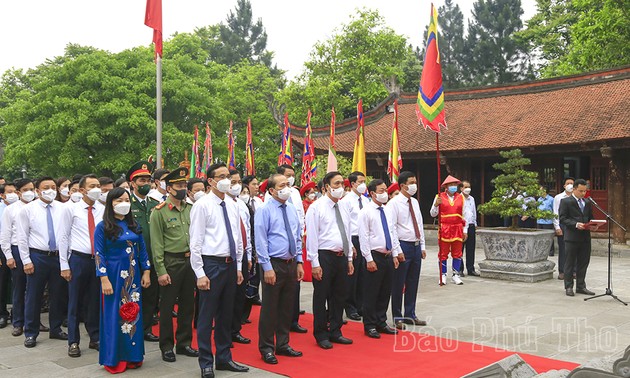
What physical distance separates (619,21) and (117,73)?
18.7 metres

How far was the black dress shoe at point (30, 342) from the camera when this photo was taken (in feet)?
20.5

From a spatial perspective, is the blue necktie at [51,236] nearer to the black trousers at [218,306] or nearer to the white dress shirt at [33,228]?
the white dress shirt at [33,228]

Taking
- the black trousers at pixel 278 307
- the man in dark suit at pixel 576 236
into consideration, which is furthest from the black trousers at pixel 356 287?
the man in dark suit at pixel 576 236

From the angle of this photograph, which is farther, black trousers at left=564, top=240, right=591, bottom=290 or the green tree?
the green tree

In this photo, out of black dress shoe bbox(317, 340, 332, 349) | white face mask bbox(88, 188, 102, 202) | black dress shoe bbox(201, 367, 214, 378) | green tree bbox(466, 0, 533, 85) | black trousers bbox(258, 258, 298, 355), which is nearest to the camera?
black dress shoe bbox(201, 367, 214, 378)

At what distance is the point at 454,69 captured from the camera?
44688 mm

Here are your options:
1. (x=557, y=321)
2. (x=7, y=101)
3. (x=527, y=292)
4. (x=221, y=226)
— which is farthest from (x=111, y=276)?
(x=7, y=101)

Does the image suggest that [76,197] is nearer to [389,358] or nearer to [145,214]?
[145,214]

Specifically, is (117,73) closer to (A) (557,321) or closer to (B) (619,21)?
(B) (619,21)

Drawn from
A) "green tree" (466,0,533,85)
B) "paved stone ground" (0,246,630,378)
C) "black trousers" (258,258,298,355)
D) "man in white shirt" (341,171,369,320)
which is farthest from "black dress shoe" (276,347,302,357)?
"green tree" (466,0,533,85)

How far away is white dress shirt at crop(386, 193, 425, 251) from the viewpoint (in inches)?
281

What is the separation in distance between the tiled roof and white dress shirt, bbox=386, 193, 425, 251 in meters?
9.47

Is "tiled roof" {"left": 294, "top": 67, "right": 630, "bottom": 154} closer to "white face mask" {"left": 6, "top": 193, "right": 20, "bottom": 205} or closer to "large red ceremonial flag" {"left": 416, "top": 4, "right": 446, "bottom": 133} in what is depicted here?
"large red ceremonial flag" {"left": 416, "top": 4, "right": 446, "bottom": 133}

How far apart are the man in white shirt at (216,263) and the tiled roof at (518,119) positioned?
1217 cm
